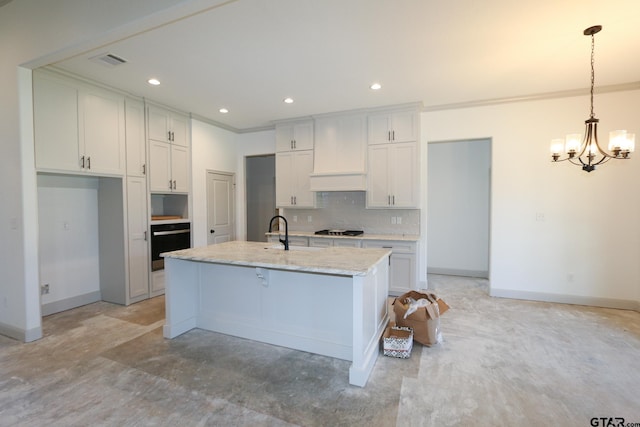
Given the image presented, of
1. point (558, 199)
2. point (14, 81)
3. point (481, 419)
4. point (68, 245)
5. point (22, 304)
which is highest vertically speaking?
point (14, 81)

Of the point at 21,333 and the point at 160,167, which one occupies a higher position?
the point at 160,167

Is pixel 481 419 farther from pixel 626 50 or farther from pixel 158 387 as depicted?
pixel 626 50

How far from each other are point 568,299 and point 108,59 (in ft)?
20.6

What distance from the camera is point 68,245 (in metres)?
3.91

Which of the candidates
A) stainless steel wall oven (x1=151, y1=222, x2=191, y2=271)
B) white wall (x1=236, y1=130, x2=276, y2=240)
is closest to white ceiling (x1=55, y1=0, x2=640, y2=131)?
white wall (x1=236, y1=130, x2=276, y2=240)

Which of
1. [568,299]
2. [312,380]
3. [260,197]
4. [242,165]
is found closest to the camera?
[312,380]

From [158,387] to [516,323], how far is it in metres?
3.64

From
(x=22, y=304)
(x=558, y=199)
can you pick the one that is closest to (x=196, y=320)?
(x=22, y=304)

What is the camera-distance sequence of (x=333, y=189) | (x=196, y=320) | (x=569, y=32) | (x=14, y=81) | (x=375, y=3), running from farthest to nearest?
(x=333, y=189) < (x=196, y=320) < (x=14, y=81) < (x=569, y=32) < (x=375, y=3)

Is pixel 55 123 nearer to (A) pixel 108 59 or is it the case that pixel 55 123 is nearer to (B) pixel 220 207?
(A) pixel 108 59

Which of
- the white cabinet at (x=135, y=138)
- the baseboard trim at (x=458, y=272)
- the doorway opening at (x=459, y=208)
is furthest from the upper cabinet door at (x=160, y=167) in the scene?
the baseboard trim at (x=458, y=272)

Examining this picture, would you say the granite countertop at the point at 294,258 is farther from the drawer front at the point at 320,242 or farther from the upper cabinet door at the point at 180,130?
the upper cabinet door at the point at 180,130

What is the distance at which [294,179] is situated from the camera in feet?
17.5

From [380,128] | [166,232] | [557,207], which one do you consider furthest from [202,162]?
[557,207]
